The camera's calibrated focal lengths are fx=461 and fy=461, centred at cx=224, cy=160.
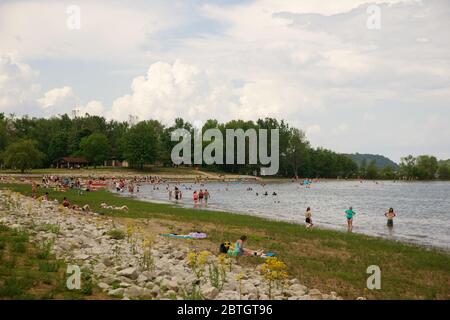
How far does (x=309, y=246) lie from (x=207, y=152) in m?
126

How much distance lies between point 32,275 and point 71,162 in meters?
124

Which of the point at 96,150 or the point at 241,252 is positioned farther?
the point at 96,150

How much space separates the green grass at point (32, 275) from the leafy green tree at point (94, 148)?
4572 inches

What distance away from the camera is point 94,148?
126 meters

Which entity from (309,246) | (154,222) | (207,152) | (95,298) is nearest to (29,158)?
(207,152)

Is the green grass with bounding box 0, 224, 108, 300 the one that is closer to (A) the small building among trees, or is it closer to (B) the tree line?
(B) the tree line

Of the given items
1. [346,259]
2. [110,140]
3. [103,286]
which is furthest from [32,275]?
[110,140]

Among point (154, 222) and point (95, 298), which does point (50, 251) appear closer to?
point (95, 298)

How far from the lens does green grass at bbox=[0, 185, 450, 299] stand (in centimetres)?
1441

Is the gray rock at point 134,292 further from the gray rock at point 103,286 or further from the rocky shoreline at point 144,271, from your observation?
the gray rock at point 103,286

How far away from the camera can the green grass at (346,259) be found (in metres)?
14.4

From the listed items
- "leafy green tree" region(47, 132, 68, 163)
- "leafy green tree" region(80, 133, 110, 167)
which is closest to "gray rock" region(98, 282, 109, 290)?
"leafy green tree" region(80, 133, 110, 167)

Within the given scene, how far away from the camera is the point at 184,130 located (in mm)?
155125
